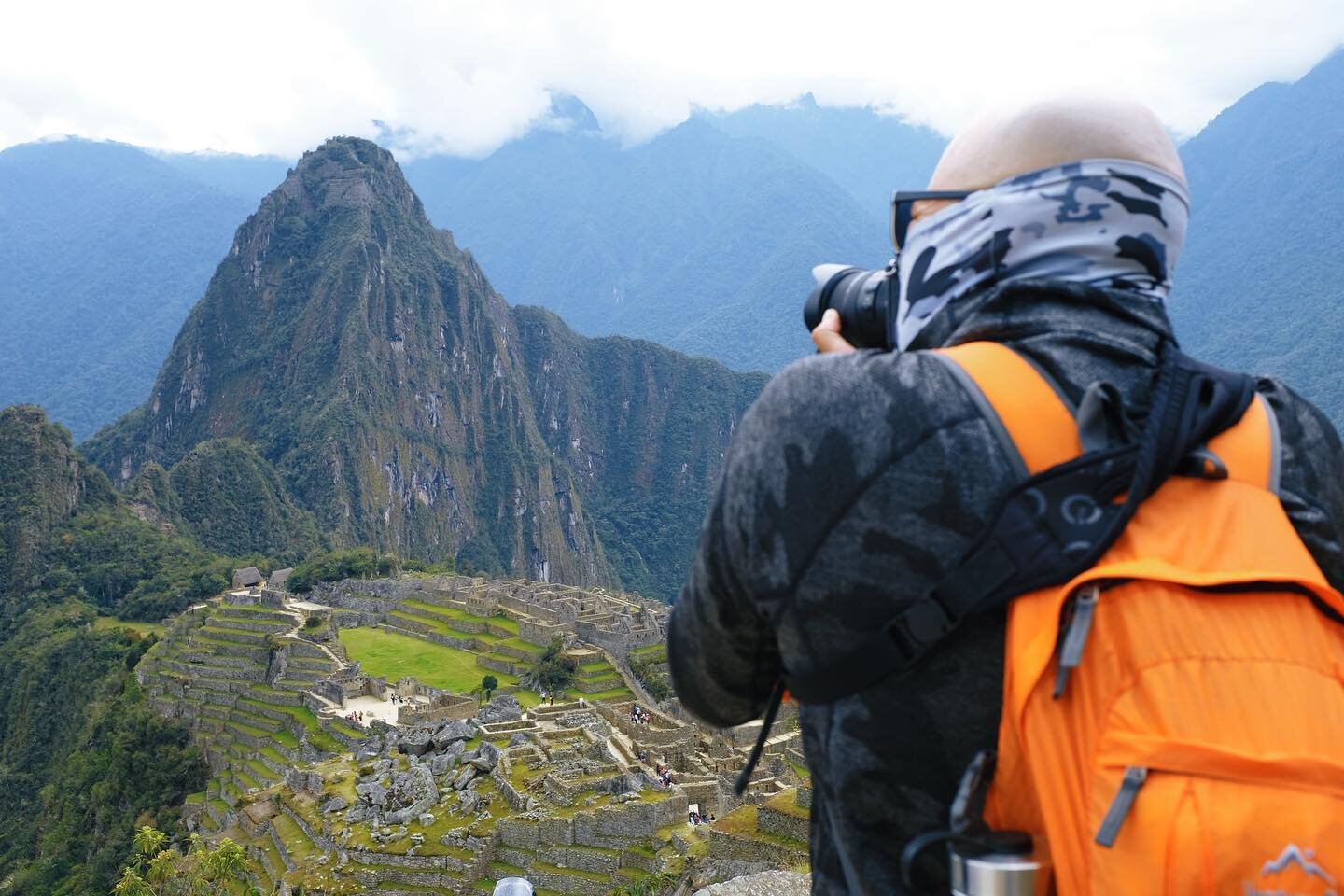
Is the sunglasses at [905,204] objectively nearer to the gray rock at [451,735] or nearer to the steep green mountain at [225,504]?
the gray rock at [451,735]

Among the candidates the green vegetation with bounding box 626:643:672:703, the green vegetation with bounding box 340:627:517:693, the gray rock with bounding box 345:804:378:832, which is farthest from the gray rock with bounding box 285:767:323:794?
the green vegetation with bounding box 626:643:672:703

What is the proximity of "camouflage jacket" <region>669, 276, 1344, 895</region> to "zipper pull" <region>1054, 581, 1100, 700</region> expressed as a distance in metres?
0.13

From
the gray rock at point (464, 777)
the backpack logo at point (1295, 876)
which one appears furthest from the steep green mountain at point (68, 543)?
the backpack logo at point (1295, 876)

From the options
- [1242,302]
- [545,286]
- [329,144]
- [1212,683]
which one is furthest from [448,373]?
[1212,683]

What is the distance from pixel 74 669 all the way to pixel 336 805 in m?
32.2

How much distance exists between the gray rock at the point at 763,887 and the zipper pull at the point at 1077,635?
12.3ft

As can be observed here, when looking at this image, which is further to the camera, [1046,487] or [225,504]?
[225,504]

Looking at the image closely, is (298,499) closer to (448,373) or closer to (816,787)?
(448,373)

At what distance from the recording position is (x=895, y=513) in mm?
1271

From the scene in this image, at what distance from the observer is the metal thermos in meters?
1.14

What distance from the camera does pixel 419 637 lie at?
36.0 meters

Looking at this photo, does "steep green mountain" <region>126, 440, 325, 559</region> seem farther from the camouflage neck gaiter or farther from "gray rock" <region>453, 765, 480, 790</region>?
the camouflage neck gaiter

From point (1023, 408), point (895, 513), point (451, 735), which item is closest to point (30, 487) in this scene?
point (451, 735)

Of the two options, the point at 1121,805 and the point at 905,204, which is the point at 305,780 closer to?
the point at 905,204
